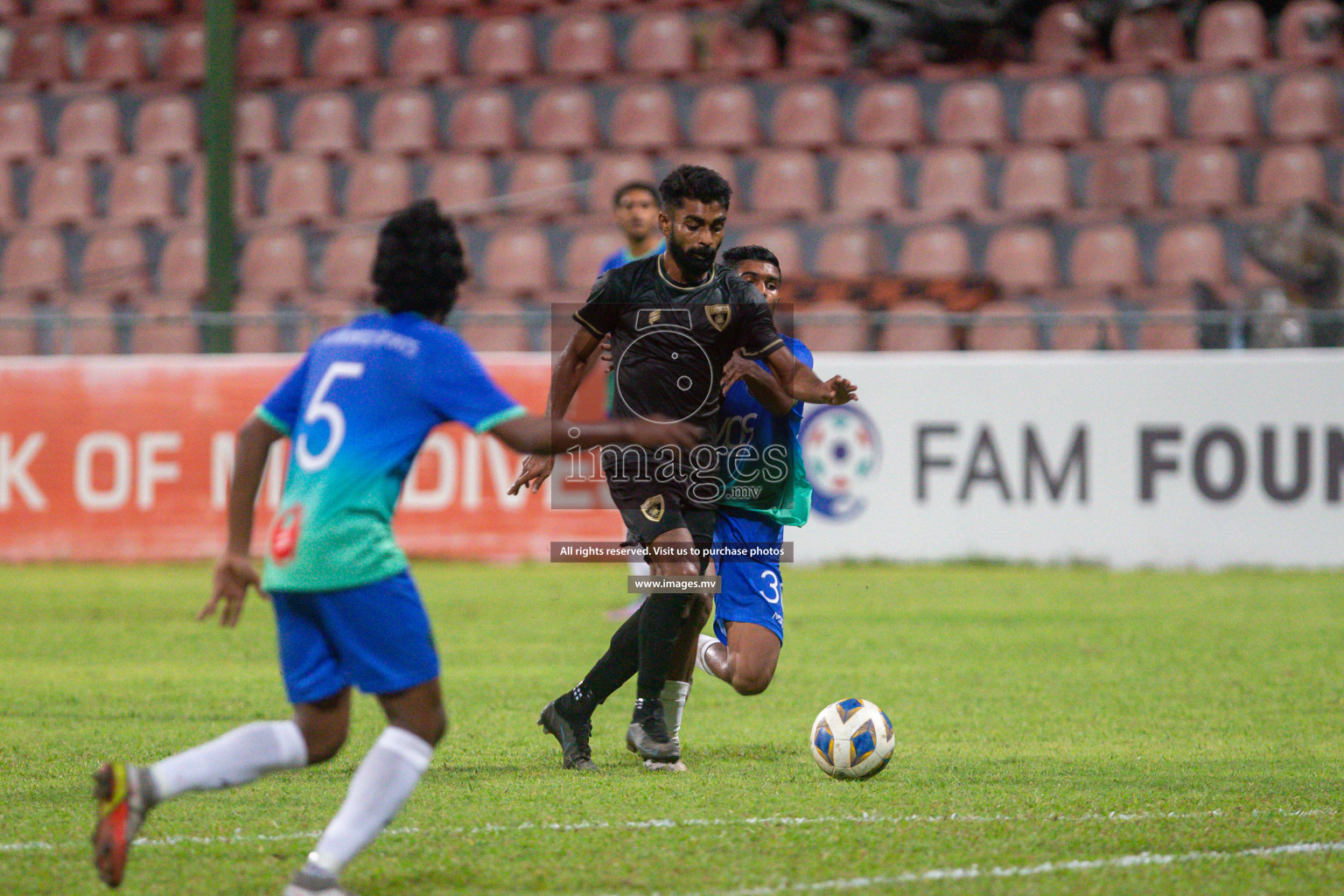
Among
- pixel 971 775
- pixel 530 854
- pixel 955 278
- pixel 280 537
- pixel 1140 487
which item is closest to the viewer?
pixel 280 537

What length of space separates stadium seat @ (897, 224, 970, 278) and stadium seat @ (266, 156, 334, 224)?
640 centimetres

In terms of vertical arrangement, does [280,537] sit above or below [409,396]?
below

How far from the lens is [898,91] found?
1841cm

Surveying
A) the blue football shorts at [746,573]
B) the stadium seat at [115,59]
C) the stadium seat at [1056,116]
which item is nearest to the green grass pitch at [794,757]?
the blue football shorts at [746,573]

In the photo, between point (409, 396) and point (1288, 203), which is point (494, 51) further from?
point (409, 396)

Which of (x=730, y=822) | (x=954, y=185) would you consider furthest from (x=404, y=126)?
(x=730, y=822)

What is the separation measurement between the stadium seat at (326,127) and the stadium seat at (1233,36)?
30.9 feet

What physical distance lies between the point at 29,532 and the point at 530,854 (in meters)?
10.6

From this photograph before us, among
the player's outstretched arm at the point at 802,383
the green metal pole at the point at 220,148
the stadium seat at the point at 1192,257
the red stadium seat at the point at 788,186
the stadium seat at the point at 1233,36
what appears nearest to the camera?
the player's outstretched arm at the point at 802,383

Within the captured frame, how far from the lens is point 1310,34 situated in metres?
18.0

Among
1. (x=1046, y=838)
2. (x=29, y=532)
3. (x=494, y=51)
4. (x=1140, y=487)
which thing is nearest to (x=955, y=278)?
(x=1140, y=487)

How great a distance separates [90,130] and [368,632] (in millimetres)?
17100

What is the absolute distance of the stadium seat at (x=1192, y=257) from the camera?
53.7ft

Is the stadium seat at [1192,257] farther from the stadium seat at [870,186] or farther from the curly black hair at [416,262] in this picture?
the curly black hair at [416,262]
